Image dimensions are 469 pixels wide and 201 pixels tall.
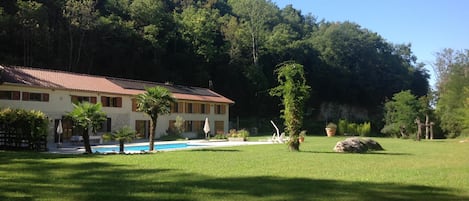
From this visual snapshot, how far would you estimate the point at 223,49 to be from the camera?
170 ft

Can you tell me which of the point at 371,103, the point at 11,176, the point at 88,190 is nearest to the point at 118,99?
the point at 11,176

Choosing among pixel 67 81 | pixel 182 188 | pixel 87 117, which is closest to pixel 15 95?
pixel 67 81

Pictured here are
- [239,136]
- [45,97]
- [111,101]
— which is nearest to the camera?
[45,97]

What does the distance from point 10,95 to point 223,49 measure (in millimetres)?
29045

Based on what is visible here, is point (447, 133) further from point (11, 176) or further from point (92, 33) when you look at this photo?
point (11, 176)

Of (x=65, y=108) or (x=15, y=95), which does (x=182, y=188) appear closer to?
(x=15, y=95)

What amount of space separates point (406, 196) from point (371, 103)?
58360 mm

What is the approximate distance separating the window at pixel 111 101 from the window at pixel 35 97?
4.46 metres

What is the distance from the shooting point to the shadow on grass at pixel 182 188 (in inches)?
289

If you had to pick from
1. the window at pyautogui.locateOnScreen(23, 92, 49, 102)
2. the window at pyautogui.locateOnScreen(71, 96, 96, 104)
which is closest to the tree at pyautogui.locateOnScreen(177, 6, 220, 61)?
the window at pyautogui.locateOnScreen(71, 96, 96, 104)

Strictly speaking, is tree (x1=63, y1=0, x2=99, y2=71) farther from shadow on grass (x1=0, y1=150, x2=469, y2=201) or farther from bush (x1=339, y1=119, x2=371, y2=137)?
shadow on grass (x1=0, y1=150, x2=469, y2=201)

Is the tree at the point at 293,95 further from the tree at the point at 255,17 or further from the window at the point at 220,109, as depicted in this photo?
the tree at the point at 255,17

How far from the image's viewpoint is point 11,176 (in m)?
9.44

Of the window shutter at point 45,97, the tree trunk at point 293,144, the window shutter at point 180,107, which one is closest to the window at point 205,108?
the window shutter at point 180,107
